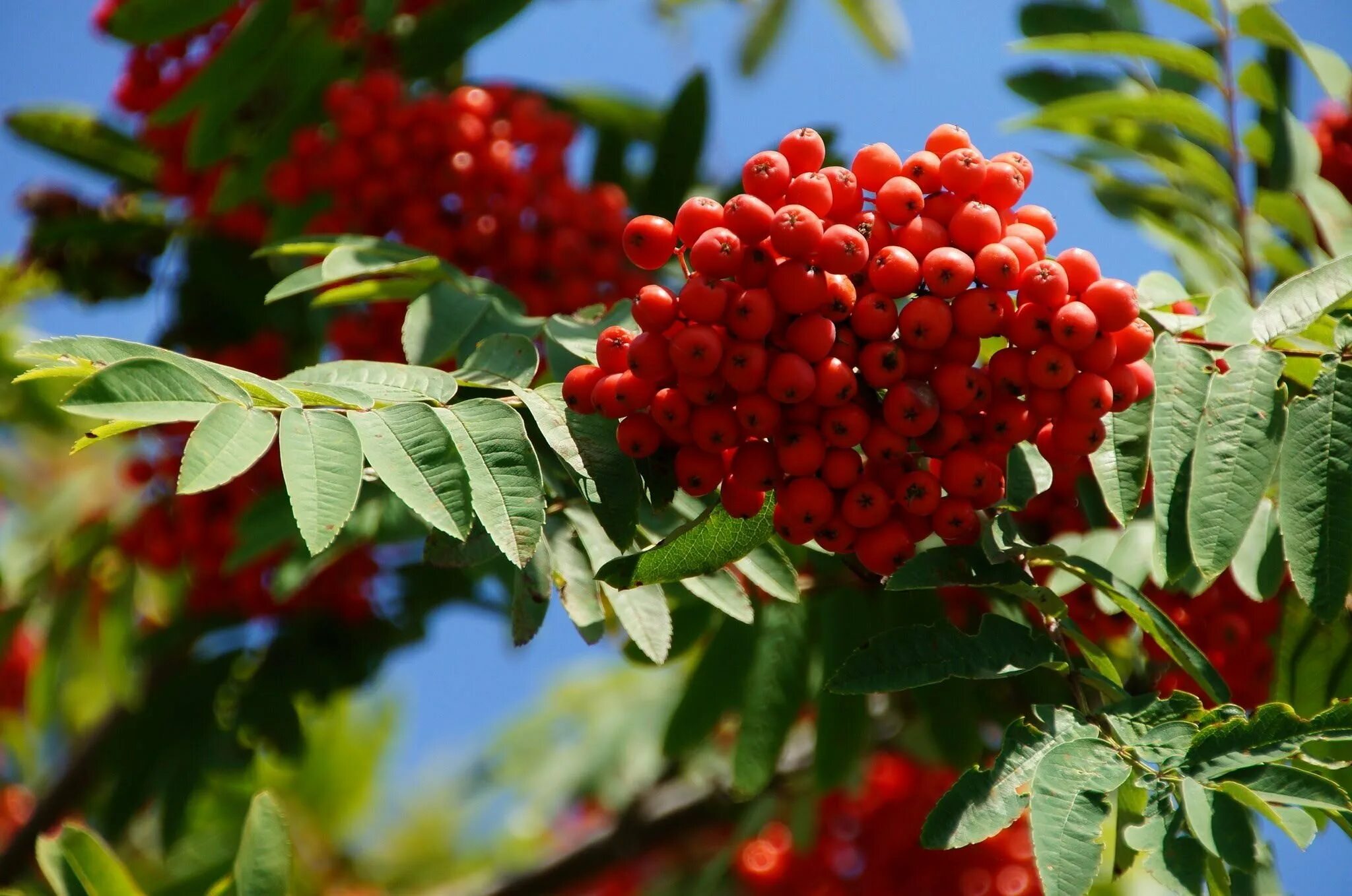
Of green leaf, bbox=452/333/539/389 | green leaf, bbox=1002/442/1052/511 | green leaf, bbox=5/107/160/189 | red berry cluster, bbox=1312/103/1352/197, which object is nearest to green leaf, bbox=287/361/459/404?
green leaf, bbox=452/333/539/389

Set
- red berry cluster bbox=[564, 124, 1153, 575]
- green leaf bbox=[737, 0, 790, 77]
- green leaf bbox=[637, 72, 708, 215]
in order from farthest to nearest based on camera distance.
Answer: green leaf bbox=[737, 0, 790, 77]
green leaf bbox=[637, 72, 708, 215]
red berry cluster bbox=[564, 124, 1153, 575]

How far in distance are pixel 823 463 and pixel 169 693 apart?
2.54 meters

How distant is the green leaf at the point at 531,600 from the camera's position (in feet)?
6.83

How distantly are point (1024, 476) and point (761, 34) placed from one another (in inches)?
130

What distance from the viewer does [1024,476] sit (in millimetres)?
2047

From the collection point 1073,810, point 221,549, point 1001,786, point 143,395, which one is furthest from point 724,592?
point 221,549

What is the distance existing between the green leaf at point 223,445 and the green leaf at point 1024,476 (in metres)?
1.13

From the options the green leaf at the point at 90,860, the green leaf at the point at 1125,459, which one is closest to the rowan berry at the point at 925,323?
the green leaf at the point at 1125,459

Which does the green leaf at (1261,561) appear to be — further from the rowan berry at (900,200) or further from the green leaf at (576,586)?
the green leaf at (576,586)

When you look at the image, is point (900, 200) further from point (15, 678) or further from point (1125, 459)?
point (15, 678)

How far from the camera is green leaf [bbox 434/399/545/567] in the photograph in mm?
1737

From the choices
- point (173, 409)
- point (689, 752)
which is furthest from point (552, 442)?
point (689, 752)

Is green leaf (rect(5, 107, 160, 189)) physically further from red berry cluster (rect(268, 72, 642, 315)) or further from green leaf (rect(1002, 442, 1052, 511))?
green leaf (rect(1002, 442, 1052, 511))

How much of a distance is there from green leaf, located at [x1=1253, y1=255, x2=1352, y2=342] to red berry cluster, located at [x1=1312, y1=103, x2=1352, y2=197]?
5.13ft
